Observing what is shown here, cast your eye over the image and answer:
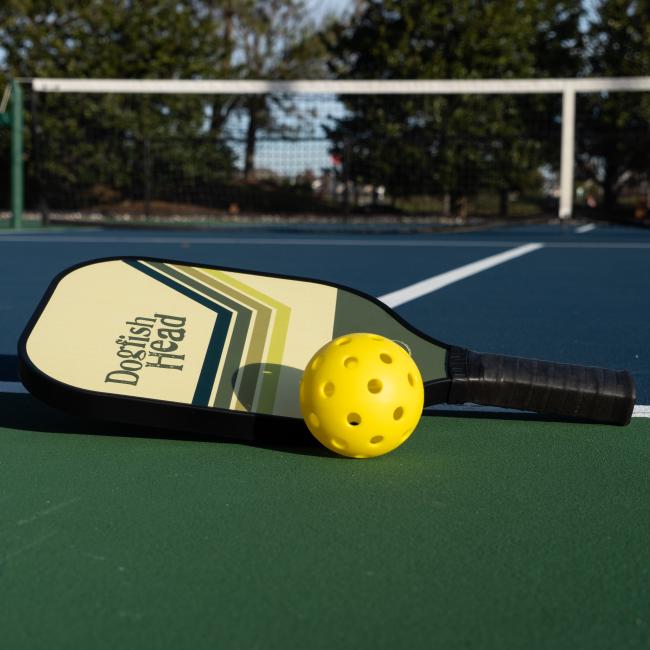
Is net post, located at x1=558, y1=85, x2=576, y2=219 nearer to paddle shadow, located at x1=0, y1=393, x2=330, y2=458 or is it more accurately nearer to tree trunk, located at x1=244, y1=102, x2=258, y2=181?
tree trunk, located at x1=244, y1=102, x2=258, y2=181

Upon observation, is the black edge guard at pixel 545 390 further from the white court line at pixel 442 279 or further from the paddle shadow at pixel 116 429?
the white court line at pixel 442 279

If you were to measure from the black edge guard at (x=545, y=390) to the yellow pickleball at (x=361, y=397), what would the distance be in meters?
0.44

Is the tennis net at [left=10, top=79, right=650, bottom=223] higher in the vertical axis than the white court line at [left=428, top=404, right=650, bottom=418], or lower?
higher

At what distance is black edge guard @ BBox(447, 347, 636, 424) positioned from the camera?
3.38 metres

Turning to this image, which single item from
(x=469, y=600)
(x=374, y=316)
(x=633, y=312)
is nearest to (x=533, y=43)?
(x=633, y=312)

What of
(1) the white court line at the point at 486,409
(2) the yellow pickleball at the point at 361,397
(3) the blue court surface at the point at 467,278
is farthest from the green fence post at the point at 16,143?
(2) the yellow pickleball at the point at 361,397

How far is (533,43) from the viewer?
28641 millimetres

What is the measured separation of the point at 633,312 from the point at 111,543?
16.2 feet

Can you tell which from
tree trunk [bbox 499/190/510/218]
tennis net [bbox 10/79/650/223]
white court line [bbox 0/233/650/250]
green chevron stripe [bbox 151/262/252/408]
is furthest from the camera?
tree trunk [bbox 499/190/510/218]

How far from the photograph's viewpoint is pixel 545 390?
11.1 feet

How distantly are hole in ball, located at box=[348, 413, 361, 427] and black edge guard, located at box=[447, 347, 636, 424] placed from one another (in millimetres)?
588

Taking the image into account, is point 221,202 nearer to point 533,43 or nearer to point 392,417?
point 533,43

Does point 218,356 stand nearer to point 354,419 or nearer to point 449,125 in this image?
point 354,419

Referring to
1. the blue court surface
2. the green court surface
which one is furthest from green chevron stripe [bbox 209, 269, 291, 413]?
the blue court surface
